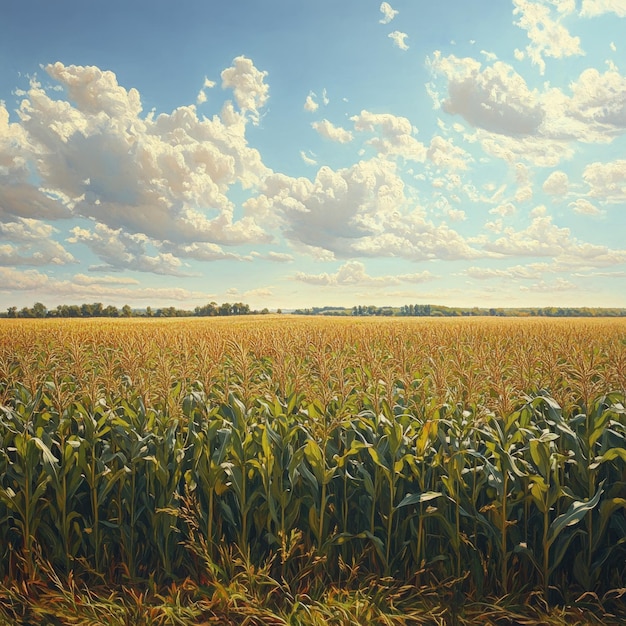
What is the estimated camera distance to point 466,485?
197 inches

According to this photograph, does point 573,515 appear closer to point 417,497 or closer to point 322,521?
point 417,497

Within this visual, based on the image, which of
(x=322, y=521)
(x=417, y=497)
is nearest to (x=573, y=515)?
(x=417, y=497)

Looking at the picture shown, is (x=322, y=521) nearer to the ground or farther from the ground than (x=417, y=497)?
nearer to the ground

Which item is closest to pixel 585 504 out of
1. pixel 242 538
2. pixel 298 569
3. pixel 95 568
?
pixel 298 569

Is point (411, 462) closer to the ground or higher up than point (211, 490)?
higher up

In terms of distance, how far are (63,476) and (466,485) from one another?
4.22 metres

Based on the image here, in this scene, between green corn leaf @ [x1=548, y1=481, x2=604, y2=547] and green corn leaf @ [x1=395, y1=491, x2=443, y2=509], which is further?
green corn leaf @ [x1=395, y1=491, x2=443, y2=509]

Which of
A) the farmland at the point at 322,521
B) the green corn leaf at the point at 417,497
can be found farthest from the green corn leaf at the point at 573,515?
the green corn leaf at the point at 417,497

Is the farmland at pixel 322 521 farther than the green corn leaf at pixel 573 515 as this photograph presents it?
Yes

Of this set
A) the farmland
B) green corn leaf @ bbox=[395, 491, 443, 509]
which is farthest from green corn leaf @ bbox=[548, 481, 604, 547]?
green corn leaf @ bbox=[395, 491, 443, 509]

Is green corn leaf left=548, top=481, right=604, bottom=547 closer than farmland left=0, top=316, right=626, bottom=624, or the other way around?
green corn leaf left=548, top=481, right=604, bottom=547

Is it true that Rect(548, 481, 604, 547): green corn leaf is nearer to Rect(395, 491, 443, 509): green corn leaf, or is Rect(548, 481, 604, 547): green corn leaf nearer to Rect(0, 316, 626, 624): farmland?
Rect(0, 316, 626, 624): farmland

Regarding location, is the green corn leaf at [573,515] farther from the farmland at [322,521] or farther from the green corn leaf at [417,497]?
the green corn leaf at [417,497]

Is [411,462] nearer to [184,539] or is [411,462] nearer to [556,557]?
[556,557]
